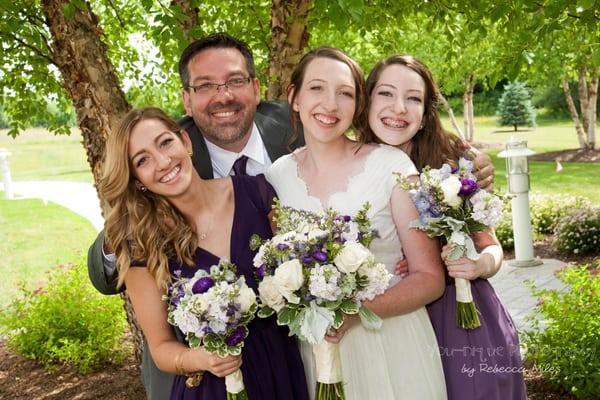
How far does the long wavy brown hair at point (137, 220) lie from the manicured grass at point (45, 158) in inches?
822

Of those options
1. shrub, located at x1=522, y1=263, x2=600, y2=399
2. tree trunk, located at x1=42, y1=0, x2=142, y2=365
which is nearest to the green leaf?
tree trunk, located at x1=42, y1=0, x2=142, y2=365

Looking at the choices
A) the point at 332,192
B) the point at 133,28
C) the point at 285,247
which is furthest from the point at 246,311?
the point at 133,28

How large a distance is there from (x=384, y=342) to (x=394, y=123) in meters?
0.99

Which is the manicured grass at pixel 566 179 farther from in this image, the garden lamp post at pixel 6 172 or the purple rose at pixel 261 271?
the garden lamp post at pixel 6 172

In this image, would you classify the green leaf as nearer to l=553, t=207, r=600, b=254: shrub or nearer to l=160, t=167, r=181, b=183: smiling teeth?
l=160, t=167, r=181, b=183: smiling teeth

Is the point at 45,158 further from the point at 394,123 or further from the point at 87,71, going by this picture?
the point at 394,123

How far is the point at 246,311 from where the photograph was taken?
8.12 ft

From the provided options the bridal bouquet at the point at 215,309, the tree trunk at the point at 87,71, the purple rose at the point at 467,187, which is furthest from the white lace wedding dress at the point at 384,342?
the tree trunk at the point at 87,71

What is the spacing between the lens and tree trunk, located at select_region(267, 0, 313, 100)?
217 inches

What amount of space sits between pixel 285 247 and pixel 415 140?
45.3 inches

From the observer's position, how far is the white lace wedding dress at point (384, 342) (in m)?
2.84

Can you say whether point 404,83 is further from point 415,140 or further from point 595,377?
point 595,377

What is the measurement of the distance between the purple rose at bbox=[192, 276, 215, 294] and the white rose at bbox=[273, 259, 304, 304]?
10.1 inches

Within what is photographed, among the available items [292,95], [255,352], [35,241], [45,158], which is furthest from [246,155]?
[45,158]
